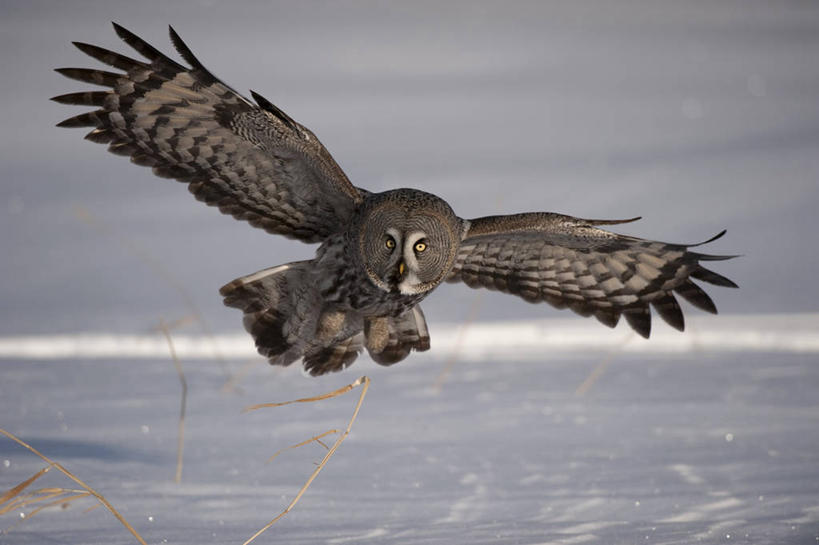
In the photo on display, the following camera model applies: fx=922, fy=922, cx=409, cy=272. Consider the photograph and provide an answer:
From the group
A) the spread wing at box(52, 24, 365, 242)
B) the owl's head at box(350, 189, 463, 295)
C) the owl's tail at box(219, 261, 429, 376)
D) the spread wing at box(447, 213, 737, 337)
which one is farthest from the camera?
the spread wing at box(447, 213, 737, 337)

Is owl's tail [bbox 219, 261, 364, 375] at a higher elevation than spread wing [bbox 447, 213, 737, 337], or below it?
below

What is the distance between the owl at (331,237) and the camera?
4.24 metres

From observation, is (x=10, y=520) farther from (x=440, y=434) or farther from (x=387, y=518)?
(x=440, y=434)

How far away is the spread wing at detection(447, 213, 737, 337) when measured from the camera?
16.1ft

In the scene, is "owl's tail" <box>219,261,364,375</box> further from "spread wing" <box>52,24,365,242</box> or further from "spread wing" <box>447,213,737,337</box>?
"spread wing" <box>447,213,737,337</box>

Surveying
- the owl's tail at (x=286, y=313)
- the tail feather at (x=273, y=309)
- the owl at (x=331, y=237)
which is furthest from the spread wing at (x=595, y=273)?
the tail feather at (x=273, y=309)

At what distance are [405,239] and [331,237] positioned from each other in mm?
530

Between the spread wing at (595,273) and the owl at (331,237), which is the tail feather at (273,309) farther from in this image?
the spread wing at (595,273)

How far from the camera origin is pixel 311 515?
4.13 metres

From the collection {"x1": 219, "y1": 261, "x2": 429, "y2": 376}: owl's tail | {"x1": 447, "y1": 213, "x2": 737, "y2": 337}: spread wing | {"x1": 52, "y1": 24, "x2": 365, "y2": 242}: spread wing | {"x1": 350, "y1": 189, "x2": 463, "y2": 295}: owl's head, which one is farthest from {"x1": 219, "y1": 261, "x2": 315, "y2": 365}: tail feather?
{"x1": 447, "y1": 213, "x2": 737, "y2": 337}: spread wing

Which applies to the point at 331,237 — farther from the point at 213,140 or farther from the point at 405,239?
the point at 213,140

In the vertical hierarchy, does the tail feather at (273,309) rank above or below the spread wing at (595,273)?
below

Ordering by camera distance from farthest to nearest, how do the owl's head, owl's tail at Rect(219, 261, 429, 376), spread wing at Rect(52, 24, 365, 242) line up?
owl's tail at Rect(219, 261, 429, 376), the owl's head, spread wing at Rect(52, 24, 365, 242)

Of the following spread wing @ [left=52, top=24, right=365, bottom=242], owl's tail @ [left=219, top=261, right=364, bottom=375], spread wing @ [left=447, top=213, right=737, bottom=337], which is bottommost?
owl's tail @ [left=219, top=261, right=364, bottom=375]
